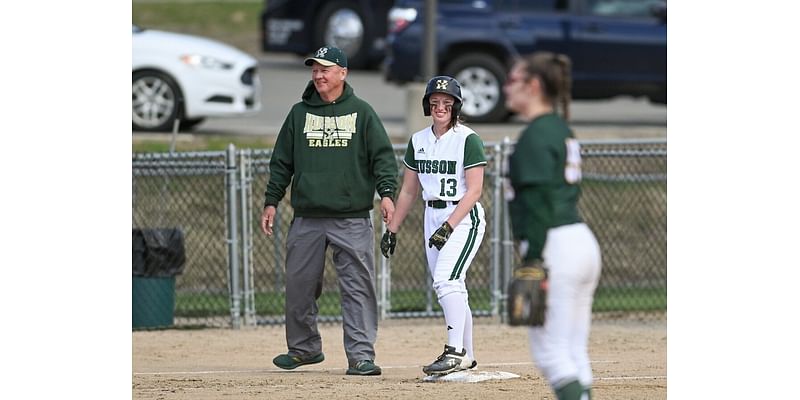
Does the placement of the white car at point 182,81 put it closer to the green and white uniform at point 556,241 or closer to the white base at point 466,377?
the white base at point 466,377

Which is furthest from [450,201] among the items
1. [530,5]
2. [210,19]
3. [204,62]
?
[210,19]

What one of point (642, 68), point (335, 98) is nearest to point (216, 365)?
point (335, 98)

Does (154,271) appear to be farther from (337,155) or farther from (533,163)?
(533,163)

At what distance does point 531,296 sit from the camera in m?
6.02

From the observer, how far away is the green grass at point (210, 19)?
26184 mm

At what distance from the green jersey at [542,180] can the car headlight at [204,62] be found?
10119mm

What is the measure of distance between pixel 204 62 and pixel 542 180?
34.0ft

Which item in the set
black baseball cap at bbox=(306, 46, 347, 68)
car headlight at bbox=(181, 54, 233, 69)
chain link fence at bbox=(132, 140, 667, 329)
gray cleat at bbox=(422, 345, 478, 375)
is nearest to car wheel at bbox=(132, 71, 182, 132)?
car headlight at bbox=(181, 54, 233, 69)

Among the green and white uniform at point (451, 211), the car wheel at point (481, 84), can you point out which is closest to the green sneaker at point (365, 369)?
the green and white uniform at point (451, 211)

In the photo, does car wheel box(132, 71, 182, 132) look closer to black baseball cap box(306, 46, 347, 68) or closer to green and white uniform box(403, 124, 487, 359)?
black baseball cap box(306, 46, 347, 68)

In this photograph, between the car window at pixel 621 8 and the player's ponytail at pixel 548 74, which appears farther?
the car window at pixel 621 8

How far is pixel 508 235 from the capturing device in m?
12.4

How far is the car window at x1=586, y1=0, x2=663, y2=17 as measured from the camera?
1772 centimetres

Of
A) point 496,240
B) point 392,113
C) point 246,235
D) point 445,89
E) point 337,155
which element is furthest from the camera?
point 392,113
